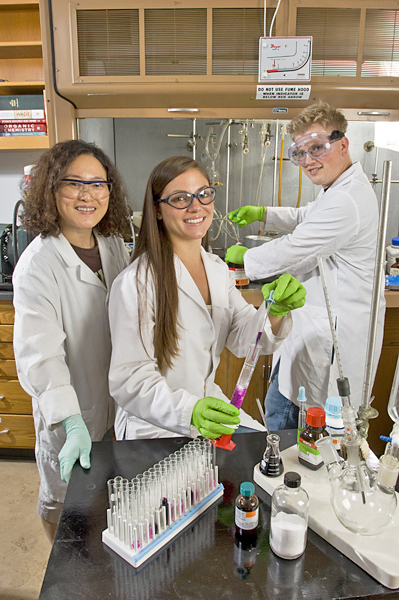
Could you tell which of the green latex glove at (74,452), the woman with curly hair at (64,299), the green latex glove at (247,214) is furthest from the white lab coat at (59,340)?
the green latex glove at (247,214)

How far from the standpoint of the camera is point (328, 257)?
6.21 ft

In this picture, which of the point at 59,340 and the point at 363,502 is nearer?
the point at 363,502

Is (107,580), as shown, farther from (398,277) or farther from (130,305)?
(398,277)

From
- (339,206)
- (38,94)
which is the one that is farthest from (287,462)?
(38,94)

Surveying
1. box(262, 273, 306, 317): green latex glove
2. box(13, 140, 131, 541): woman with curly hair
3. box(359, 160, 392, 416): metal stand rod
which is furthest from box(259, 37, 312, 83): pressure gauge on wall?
box(359, 160, 392, 416): metal stand rod

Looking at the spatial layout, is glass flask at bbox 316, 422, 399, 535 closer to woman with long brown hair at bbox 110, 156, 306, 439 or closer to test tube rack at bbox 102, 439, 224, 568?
test tube rack at bbox 102, 439, 224, 568

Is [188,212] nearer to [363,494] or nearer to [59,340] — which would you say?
[59,340]

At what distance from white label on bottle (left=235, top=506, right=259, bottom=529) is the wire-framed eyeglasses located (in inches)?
43.8

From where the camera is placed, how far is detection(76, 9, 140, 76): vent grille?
7.31 ft

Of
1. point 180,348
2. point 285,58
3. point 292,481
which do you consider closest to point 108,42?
point 285,58

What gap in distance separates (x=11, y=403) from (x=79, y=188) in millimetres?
1581

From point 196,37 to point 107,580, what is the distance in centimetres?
238

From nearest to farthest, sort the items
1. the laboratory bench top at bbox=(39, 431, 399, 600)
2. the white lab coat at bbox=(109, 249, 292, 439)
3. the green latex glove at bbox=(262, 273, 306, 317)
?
the laboratory bench top at bbox=(39, 431, 399, 600)
the white lab coat at bbox=(109, 249, 292, 439)
the green latex glove at bbox=(262, 273, 306, 317)

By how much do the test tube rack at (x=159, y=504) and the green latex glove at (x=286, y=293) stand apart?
0.52m
